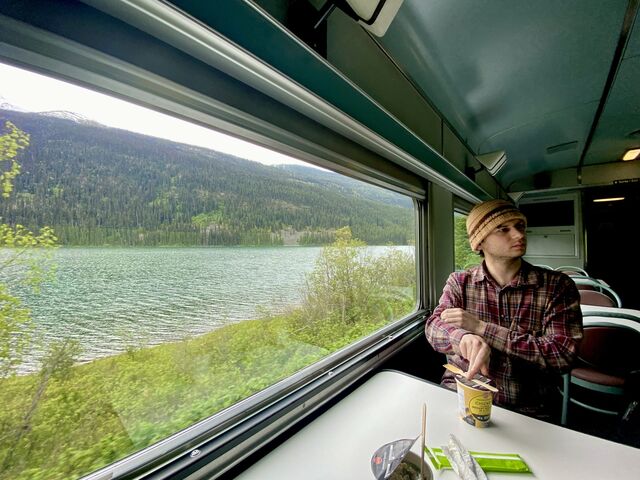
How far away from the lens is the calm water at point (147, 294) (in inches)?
28.6

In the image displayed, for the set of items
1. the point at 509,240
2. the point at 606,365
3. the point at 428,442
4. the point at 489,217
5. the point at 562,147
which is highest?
the point at 562,147

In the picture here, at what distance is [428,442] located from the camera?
2.86ft

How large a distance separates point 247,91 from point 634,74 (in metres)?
3.03

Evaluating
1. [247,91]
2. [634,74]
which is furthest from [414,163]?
[634,74]

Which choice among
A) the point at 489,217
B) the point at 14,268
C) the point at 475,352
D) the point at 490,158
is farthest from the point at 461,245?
the point at 14,268

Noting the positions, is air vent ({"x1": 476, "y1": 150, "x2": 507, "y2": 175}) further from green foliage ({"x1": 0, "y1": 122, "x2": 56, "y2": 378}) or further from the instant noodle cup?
green foliage ({"x1": 0, "y1": 122, "x2": 56, "y2": 378})

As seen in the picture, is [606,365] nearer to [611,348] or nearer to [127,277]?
[611,348]

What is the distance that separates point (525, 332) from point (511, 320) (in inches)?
3.0

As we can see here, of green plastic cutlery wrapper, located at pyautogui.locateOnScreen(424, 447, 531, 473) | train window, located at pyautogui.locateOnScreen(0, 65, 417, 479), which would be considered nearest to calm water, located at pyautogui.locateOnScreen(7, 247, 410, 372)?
train window, located at pyautogui.locateOnScreen(0, 65, 417, 479)

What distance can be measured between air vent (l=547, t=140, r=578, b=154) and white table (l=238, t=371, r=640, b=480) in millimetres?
4233

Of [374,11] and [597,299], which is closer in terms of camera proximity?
[374,11]

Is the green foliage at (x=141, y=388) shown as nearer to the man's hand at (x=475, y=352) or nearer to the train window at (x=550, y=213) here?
the man's hand at (x=475, y=352)

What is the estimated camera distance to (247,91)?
40.9 inches

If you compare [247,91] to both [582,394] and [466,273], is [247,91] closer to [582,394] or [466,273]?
[466,273]
